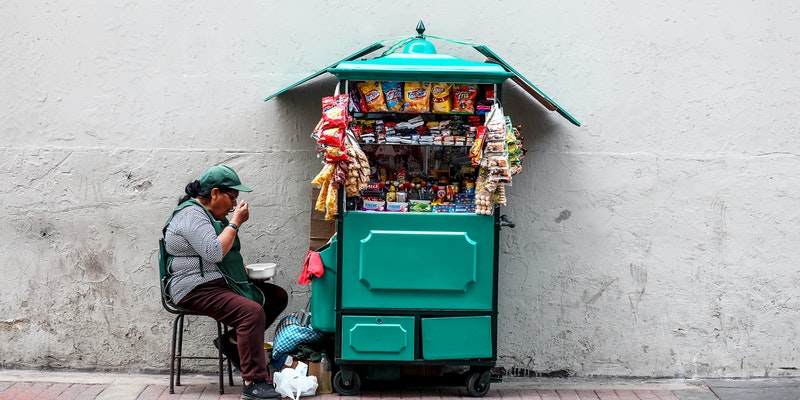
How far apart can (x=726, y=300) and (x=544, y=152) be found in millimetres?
1641

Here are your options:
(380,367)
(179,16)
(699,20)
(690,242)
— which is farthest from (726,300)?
(179,16)

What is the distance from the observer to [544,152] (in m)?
5.79

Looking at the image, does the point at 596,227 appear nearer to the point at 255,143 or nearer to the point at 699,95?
the point at 699,95

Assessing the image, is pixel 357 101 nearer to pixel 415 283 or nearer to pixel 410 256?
pixel 410 256

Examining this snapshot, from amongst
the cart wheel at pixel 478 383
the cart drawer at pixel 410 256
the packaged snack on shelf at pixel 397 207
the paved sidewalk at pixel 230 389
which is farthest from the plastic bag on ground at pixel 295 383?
the packaged snack on shelf at pixel 397 207

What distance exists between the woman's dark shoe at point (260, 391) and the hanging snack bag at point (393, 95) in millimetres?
1846

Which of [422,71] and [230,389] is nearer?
[422,71]

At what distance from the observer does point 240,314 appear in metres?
5.07

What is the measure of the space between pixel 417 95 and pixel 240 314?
1702 millimetres

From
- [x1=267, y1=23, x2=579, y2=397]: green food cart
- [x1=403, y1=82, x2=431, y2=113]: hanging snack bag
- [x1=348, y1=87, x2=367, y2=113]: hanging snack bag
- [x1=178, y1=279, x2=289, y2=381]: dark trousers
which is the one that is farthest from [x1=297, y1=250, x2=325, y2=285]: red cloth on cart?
[x1=403, y1=82, x2=431, y2=113]: hanging snack bag

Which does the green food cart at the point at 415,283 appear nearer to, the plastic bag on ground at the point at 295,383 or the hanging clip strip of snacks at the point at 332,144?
the hanging clip strip of snacks at the point at 332,144

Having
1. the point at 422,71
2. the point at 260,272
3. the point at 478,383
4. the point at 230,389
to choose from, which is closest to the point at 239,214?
the point at 260,272

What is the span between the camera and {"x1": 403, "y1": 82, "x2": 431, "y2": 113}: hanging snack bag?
5164mm

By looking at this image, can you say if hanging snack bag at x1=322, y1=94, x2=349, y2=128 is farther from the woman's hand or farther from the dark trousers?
the dark trousers
